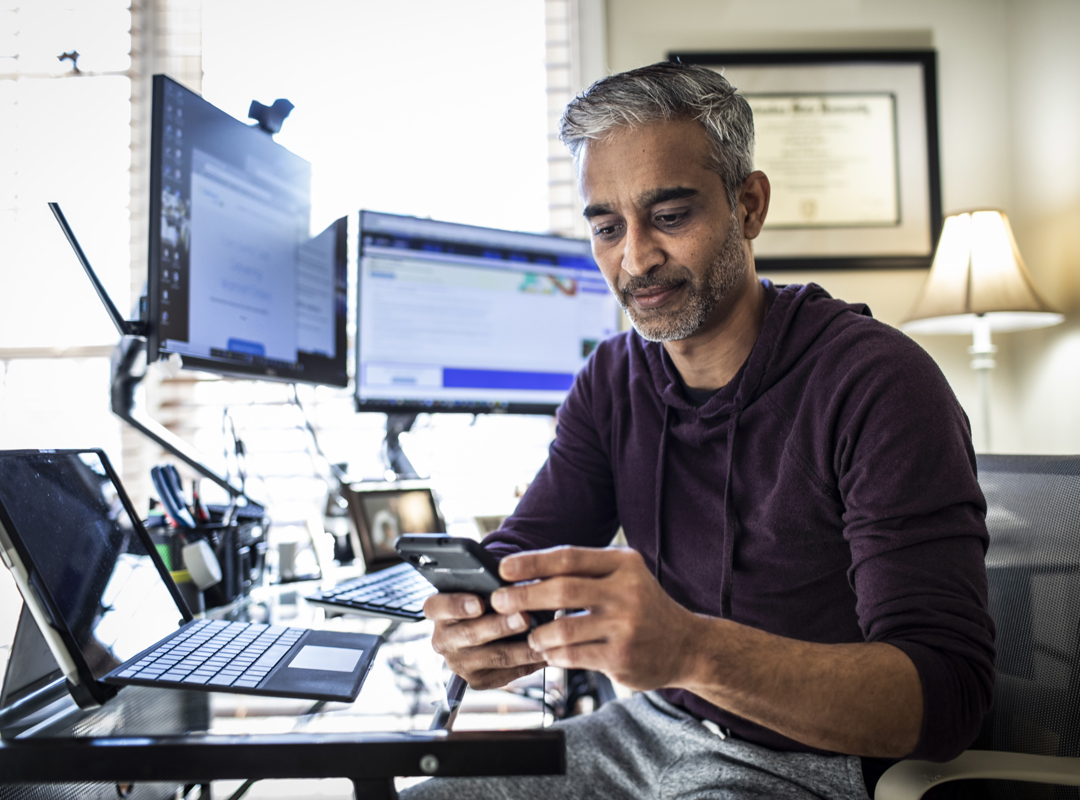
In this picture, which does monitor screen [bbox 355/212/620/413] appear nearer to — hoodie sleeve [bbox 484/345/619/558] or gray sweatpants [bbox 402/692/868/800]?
hoodie sleeve [bbox 484/345/619/558]

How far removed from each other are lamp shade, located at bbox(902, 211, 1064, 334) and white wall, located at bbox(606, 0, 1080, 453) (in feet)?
0.70

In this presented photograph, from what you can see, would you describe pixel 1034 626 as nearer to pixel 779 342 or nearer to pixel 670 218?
pixel 779 342

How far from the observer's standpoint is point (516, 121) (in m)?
2.05

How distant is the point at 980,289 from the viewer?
1785 millimetres

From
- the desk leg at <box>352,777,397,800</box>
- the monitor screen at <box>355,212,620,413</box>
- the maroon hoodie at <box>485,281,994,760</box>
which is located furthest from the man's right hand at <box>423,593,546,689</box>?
the monitor screen at <box>355,212,620,413</box>

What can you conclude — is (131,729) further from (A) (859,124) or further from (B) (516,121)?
→ (A) (859,124)

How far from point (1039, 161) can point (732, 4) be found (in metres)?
1.02

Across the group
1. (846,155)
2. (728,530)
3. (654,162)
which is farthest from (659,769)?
(846,155)

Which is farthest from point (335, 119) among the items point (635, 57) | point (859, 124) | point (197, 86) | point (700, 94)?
point (859, 124)

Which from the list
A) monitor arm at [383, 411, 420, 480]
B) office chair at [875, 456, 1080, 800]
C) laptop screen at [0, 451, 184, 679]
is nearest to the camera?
laptop screen at [0, 451, 184, 679]

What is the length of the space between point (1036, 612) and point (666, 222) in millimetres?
677

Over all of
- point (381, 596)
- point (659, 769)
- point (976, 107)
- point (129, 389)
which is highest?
point (976, 107)

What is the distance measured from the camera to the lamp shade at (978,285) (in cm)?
176

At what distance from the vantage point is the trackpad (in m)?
0.66
